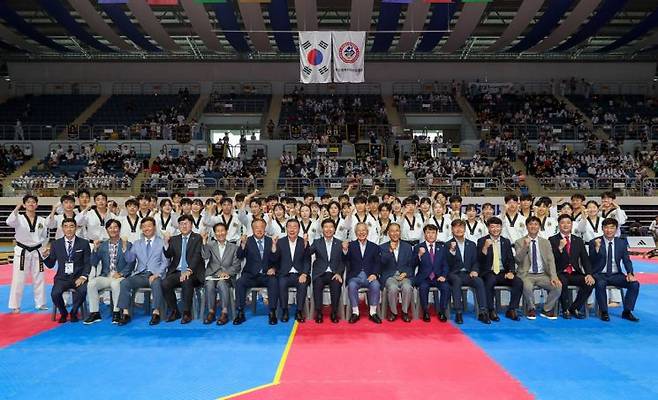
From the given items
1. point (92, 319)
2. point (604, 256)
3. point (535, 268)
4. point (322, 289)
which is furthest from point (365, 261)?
point (92, 319)

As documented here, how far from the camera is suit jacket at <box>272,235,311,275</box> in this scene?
778cm

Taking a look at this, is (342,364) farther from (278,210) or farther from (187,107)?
(187,107)

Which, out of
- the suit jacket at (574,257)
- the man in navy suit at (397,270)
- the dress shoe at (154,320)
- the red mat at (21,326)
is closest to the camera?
the red mat at (21,326)

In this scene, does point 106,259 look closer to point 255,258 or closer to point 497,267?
point 255,258

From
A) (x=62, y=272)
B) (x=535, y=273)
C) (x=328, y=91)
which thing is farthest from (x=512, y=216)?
(x=328, y=91)

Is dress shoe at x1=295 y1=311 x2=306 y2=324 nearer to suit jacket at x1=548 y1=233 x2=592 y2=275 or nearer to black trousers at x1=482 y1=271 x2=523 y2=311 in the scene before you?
black trousers at x1=482 y1=271 x2=523 y2=311

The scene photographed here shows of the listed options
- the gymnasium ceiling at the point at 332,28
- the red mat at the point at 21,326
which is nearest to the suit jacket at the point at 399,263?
the red mat at the point at 21,326

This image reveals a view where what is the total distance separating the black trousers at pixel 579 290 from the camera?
7.65 m

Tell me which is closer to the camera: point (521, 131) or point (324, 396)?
point (324, 396)

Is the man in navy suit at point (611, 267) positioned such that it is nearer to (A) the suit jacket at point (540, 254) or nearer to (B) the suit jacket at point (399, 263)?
(A) the suit jacket at point (540, 254)

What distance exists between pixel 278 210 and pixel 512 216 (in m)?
3.73

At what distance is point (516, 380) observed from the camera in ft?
17.0

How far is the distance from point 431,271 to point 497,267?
922mm

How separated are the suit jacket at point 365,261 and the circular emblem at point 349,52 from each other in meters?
10.9
